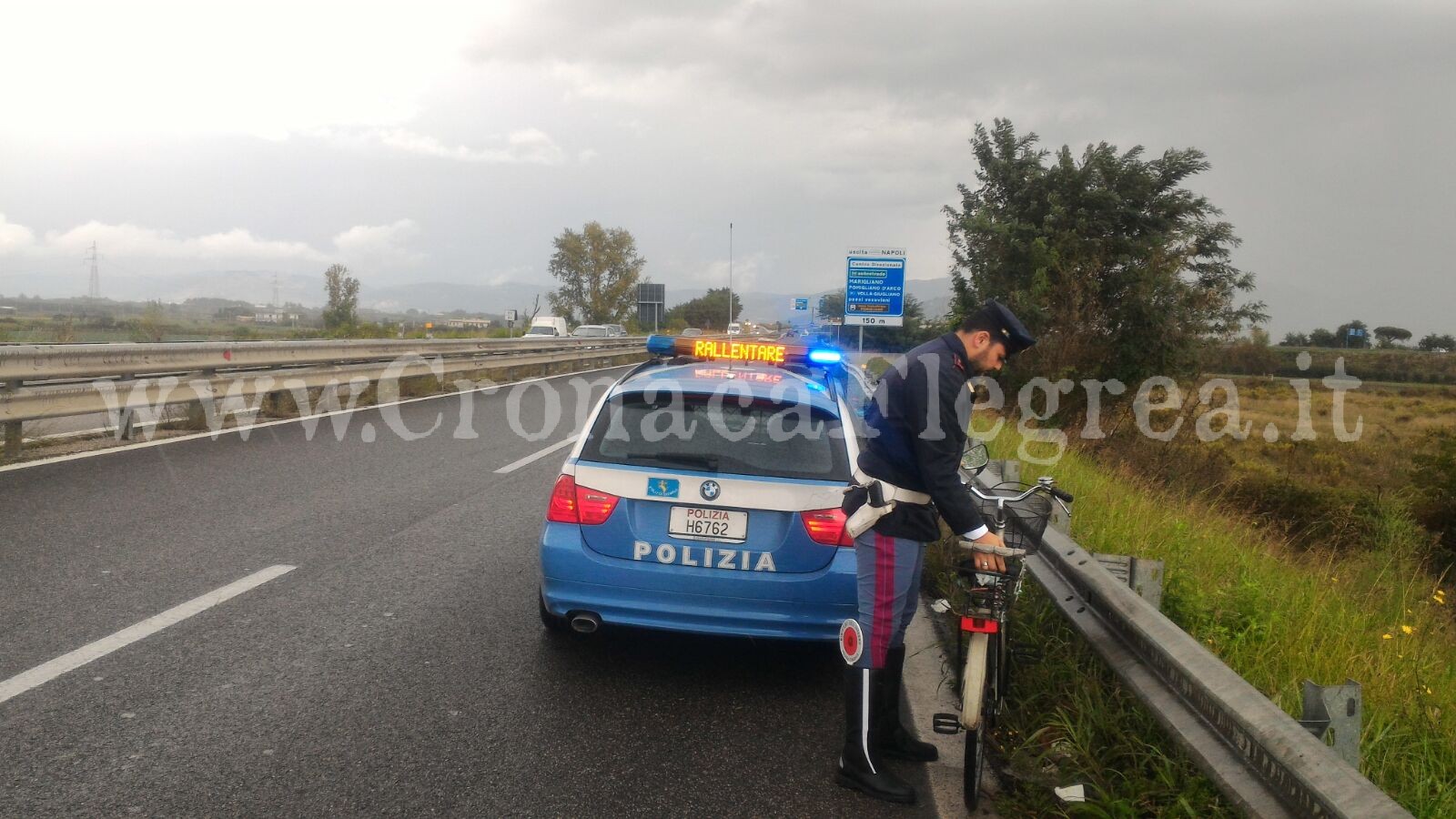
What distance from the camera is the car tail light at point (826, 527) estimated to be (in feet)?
15.9

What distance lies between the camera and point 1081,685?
4438mm

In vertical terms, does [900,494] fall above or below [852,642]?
above

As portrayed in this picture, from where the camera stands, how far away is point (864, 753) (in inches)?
155

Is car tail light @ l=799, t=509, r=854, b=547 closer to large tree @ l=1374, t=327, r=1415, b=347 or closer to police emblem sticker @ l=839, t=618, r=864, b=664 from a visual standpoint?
police emblem sticker @ l=839, t=618, r=864, b=664

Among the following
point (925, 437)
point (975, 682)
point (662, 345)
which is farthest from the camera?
point (662, 345)

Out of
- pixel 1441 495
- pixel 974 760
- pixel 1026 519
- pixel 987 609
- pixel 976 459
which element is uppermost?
pixel 976 459

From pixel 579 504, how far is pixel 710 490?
0.66 metres

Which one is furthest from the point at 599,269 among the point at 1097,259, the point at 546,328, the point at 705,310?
the point at 1097,259

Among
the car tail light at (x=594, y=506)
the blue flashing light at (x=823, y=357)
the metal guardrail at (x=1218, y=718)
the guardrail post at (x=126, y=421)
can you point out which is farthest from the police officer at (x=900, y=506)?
the guardrail post at (x=126, y=421)

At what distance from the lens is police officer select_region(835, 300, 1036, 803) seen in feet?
12.1

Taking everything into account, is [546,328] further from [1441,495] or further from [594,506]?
[594,506]

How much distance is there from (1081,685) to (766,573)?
145 cm

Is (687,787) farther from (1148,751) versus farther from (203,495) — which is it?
(203,495)

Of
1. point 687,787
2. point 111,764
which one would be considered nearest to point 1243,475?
point 687,787
